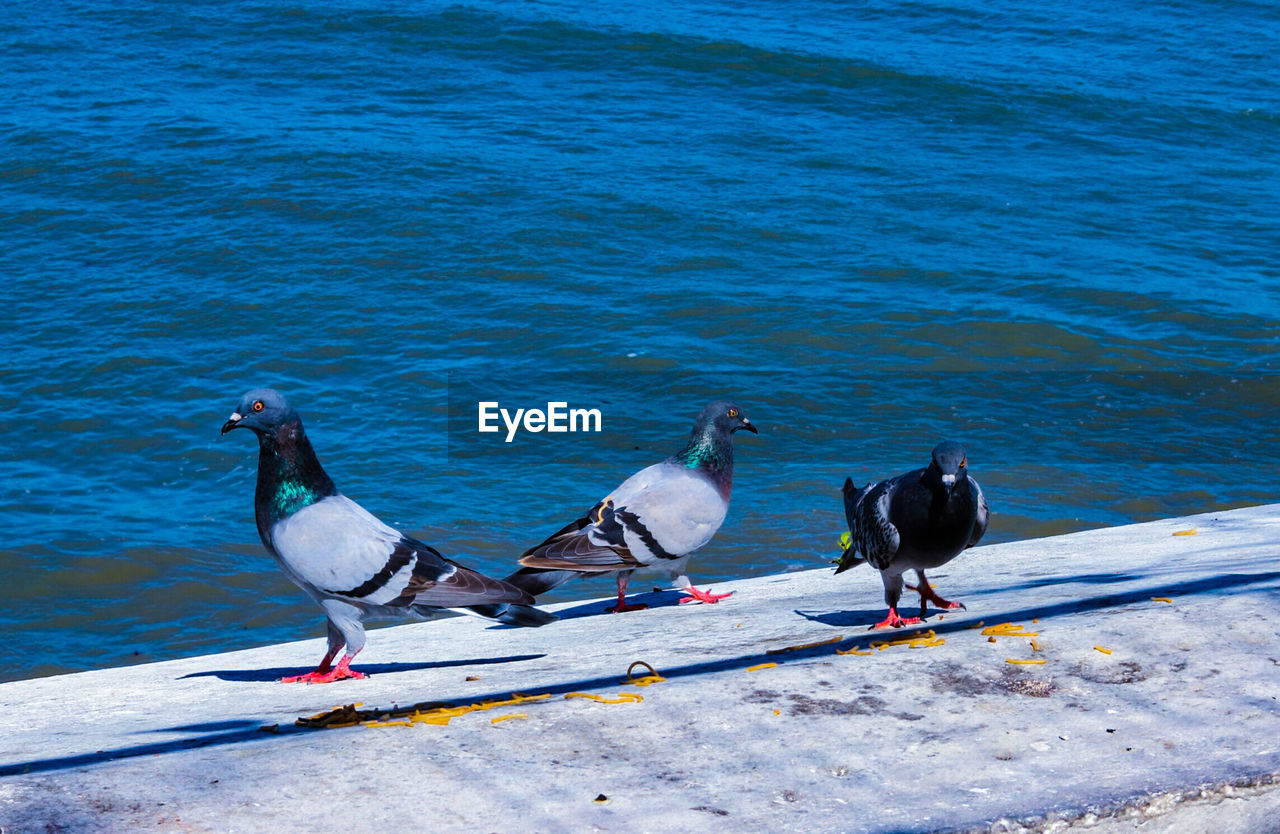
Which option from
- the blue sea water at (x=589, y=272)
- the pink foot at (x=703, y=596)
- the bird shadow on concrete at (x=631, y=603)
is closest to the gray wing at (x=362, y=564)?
the bird shadow on concrete at (x=631, y=603)

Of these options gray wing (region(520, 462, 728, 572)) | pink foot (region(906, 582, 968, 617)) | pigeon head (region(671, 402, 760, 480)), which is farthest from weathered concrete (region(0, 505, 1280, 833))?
pigeon head (region(671, 402, 760, 480))

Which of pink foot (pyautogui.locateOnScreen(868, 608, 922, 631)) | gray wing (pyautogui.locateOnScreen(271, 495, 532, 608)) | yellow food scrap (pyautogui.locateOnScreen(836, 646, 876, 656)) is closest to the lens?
yellow food scrap (pyautogui.locateOnScreen(836, 646, 876, 656))

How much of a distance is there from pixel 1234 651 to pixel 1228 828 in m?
1.32

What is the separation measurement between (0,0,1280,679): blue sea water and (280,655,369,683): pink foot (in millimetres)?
3132

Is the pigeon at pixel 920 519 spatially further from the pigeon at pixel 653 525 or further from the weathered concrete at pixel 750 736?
the pigeon at pixel 653 525

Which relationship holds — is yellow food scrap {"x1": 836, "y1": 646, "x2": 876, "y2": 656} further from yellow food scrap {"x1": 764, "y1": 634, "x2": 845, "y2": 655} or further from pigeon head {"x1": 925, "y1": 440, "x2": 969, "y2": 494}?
pigeon head {"x1": 925, "y1": 440, "x2": 969, "y2": 494}

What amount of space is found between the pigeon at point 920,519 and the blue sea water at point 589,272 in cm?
173

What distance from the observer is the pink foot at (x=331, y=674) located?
6688mm

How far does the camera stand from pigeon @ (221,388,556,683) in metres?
6.49

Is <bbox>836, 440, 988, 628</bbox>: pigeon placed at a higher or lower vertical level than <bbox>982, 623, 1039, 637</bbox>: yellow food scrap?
higher

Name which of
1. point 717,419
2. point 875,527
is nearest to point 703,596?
point 717,419

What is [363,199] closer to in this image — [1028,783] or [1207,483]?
[1207,483]

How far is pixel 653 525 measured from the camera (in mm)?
8359

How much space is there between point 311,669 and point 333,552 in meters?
1.20
